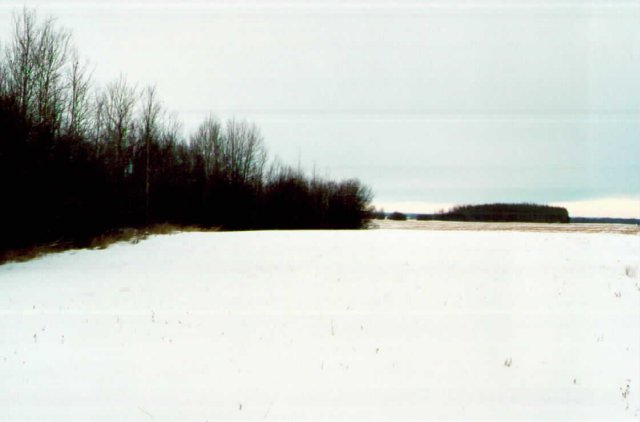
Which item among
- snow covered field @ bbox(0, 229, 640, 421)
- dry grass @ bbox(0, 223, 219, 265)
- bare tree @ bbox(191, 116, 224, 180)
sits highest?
bare tree @ bbox(191, 116, 224, 180)

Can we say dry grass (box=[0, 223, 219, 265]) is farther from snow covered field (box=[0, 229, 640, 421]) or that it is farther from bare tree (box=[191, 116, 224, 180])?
bare tree (box=[191, 116, 224, 180])

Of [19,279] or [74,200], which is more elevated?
[74,200]

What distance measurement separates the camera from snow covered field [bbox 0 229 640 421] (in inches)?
214

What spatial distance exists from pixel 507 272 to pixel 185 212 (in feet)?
100

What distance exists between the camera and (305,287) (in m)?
11.0

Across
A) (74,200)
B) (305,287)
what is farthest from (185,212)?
(305,287)

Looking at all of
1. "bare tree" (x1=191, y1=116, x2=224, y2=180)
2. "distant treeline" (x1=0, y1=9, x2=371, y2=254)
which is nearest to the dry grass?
"distant treeline" (x1=0, y1=9, x2=371, y2=254)

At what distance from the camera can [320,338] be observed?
7.55 metres

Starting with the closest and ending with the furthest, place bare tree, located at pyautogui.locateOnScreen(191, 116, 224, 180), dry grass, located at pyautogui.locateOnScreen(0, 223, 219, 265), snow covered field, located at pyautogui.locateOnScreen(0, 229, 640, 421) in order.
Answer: snow covered field, located at pyautogui.locateOnScreen(0, 229, 640, 421) < dry grass, located at pyautogui.locateOnScreen(0, 223, 219, 265) < bare tree, located at pyautogui.locateOnScreen(191, 116, 224, 180)

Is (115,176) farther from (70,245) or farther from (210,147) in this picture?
(210,147)

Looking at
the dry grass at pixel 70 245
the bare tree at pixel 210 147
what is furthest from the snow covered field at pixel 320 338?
the bare tree at pixel 210 147

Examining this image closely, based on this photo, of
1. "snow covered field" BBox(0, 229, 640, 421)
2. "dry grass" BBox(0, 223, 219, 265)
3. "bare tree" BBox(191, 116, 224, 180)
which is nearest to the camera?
"snow covered field" BBox(0, 229, 640, 421)

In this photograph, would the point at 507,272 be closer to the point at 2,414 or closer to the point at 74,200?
the point at 2,414

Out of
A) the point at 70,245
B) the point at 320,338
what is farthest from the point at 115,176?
the point at 320,338
